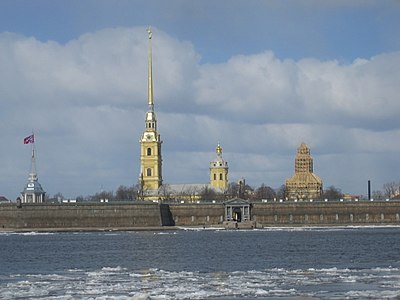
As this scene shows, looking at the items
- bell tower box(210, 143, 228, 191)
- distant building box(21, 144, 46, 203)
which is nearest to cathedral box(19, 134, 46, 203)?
distant building box(21, 144, 46, 203)

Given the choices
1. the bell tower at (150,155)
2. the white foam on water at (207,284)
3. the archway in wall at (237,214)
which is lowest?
the white foam on water at (207,284)

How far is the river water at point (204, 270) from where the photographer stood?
45562mm

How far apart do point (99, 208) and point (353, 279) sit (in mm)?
90615

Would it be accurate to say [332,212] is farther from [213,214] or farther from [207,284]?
[207,284]

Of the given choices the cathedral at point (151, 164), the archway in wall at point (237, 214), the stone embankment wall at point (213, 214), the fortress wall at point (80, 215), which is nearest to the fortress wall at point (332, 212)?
the stone embankment wall at point (213, 214)

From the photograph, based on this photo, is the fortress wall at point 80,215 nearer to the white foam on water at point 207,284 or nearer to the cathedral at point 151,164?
the cathedral at point 151,164

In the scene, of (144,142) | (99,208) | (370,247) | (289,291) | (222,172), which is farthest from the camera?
(222,172)

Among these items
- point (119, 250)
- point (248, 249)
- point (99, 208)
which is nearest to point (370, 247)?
point (248, 249)

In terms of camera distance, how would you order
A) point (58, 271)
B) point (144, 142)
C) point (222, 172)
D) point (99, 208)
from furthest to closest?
point (222, 172)
point (144, 142)
point (99, 208)
point (58, 271)

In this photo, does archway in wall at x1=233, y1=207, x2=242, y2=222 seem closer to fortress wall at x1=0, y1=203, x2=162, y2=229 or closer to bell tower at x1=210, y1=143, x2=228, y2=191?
fortress wall at x1=0, y1=203, x2=162, y2=229

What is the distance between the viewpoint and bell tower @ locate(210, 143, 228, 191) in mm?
196875

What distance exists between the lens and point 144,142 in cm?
18112

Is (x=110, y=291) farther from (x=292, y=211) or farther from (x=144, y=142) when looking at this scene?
(x=144, y=142)

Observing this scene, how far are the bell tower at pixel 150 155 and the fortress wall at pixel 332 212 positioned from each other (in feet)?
126
